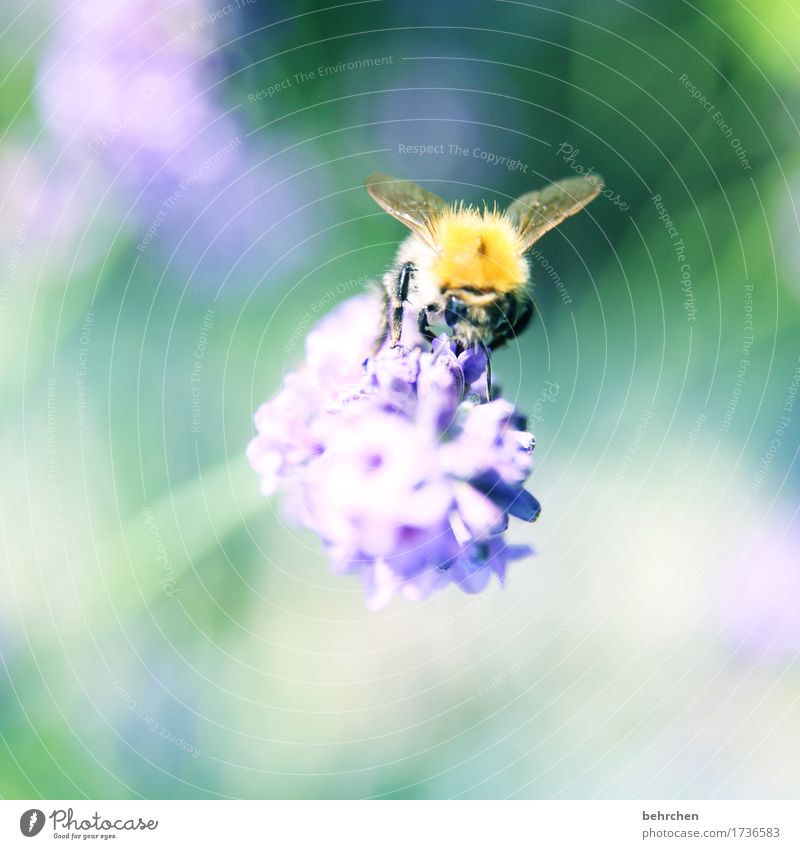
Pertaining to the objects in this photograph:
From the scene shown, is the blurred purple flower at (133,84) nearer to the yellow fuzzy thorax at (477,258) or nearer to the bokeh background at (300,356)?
the bokeh background at (300,356)

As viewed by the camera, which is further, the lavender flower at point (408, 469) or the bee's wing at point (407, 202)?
the bee's wing at point (407, 202)

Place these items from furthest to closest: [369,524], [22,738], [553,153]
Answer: [553,153] → [22,738] → [369,524]

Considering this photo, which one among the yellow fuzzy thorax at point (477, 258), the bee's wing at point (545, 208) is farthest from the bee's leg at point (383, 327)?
the bee's wing at point (545, 208)

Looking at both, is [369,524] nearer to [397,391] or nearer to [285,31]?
[397,391]

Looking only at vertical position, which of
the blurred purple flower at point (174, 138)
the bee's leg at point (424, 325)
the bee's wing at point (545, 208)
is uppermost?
the blurred purple flower at point (174, 138)

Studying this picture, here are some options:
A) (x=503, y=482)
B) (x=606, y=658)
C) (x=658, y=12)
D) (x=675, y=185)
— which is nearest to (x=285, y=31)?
(x=658, y=12)
